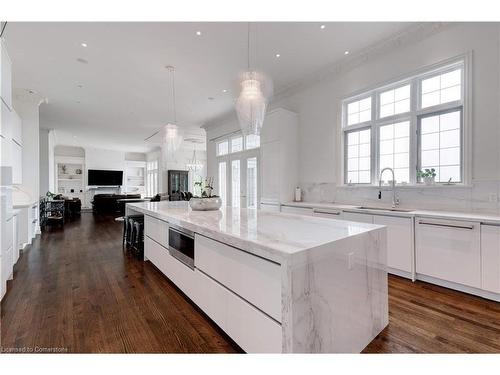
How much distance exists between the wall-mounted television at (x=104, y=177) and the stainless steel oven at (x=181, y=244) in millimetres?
11615

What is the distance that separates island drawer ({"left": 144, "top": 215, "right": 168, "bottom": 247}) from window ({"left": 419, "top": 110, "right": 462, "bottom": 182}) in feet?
11.5

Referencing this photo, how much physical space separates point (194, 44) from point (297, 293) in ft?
11.9

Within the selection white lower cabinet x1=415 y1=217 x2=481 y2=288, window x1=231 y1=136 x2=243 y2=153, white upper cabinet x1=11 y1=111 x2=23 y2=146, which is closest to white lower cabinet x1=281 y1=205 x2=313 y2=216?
white lower cabinet x1=415 y1=217 x2=481 y2=288

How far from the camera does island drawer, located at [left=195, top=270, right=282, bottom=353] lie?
1.33 m

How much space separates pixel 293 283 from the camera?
1.16 metres

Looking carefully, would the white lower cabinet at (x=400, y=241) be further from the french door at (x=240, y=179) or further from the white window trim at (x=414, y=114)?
the french door at (x=240, y=179)

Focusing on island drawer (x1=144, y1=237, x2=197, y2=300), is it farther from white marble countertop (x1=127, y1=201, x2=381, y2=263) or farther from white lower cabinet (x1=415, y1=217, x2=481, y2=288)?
white lower cabinet (x1=415, y1=217, x2=481, y2=288)

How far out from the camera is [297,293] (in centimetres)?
118

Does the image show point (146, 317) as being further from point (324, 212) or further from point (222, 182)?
point (222, 182)

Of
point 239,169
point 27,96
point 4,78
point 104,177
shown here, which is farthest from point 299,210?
point 104,177

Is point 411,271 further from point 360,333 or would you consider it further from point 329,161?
point 329,161

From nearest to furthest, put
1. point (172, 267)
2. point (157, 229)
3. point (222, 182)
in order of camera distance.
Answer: point (172, 267) → point (157, 229) → point (222, 182)

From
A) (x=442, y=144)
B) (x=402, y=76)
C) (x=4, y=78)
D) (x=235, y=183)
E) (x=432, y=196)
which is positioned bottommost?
(x=432, y=196)

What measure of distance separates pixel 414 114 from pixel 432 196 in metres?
1.17
